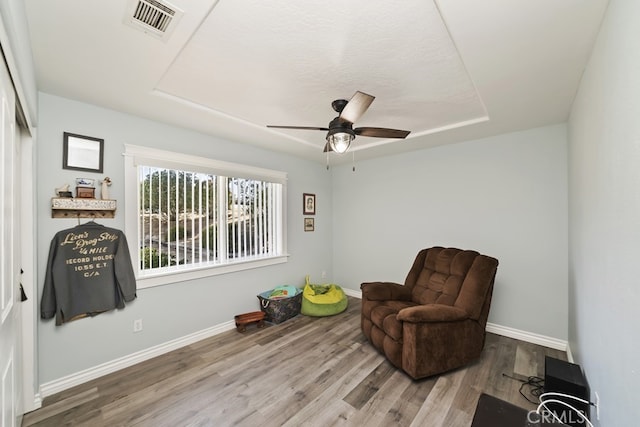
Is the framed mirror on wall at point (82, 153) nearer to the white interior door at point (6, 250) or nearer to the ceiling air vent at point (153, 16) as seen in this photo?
the white interior door at point (6, 250)

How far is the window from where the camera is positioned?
2.65 meters

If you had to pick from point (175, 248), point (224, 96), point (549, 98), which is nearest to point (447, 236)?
point (549, 98)

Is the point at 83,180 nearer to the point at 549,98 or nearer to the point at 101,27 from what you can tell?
the point at 101,27

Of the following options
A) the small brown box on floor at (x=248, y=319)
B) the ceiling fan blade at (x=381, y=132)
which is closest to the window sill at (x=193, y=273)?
the small brown box on floor at (x=248, y=319)

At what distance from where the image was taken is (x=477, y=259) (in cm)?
264

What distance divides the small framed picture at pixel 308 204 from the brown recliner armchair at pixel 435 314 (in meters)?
1.82

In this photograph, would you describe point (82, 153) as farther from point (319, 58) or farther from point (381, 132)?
point (381, 132)

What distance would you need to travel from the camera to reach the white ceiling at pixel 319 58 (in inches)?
52.9

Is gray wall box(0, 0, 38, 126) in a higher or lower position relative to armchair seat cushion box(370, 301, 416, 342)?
higher

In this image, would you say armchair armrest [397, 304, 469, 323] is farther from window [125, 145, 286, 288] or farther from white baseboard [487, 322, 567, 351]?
window [125, 145, 286, 288]

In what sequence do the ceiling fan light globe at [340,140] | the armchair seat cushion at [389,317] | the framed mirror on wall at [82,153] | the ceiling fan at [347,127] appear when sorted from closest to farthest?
the ceiling fan at [347,127] < the ceiling fan light globe at [340,140] < the framed mirror on wall at [82,153] < the armchair seat cushion at [389,317]

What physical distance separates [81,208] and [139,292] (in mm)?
951

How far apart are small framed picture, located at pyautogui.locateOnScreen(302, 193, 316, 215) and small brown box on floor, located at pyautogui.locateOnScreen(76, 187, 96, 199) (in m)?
2.71

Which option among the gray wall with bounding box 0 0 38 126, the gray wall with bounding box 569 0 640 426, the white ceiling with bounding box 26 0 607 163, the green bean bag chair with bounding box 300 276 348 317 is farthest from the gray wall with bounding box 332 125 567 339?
→ the gray wall with bounding box 0 0 38 126
